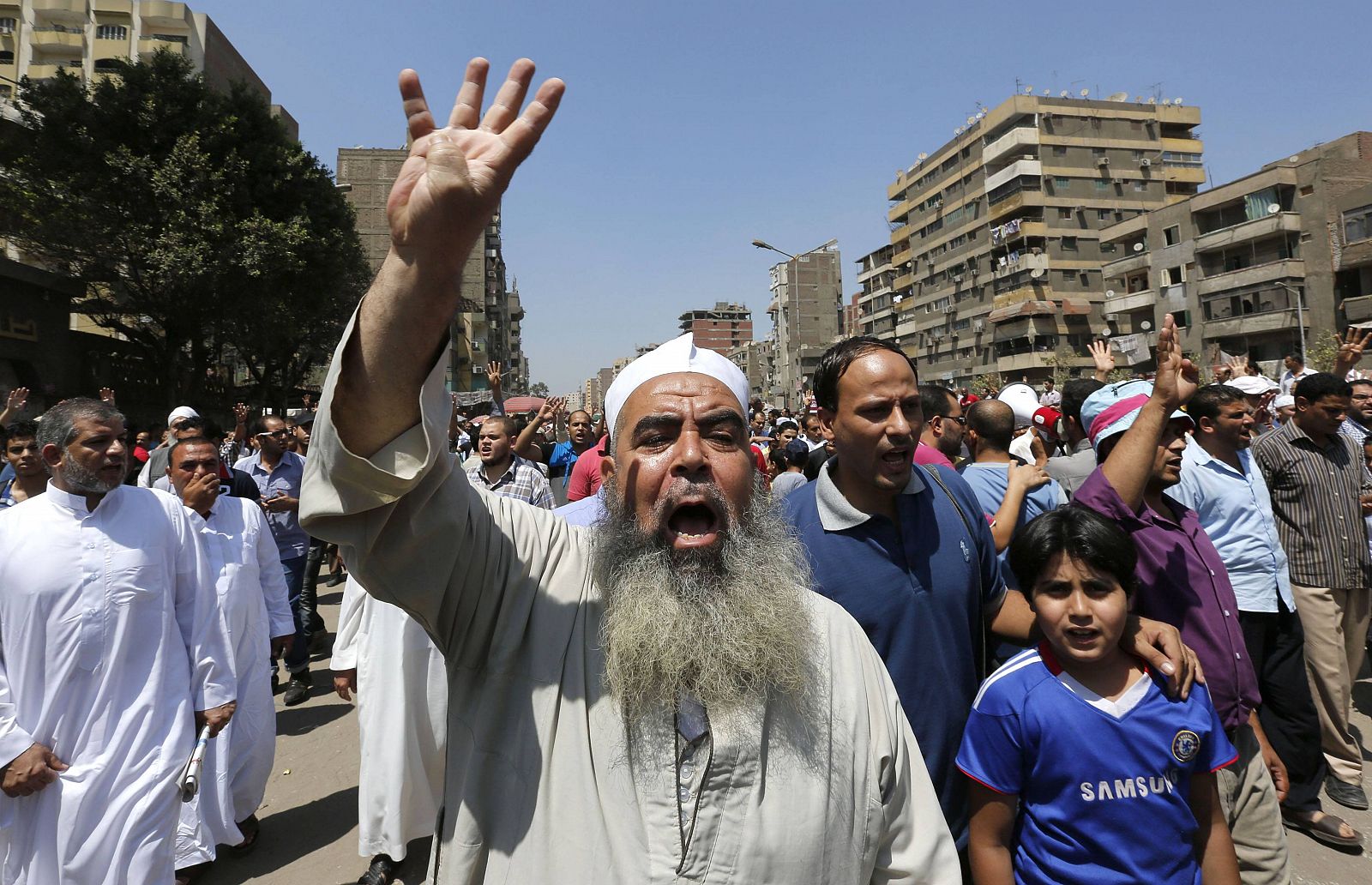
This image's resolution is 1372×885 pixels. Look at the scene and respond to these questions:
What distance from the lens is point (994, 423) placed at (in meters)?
3.72

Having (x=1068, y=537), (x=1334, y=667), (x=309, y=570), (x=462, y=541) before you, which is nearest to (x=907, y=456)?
(x=1068, y=537)

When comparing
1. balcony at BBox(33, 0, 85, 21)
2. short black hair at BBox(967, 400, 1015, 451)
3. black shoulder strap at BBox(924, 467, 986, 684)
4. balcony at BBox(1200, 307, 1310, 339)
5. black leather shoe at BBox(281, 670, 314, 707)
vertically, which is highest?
balcony at BBox(33, 0, 85, 21)

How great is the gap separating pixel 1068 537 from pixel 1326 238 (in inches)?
1750

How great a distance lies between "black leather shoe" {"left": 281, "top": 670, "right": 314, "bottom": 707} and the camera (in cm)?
626

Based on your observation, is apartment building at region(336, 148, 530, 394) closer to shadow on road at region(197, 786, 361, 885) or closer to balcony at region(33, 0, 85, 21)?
balcony at region(33, 0, 85, 21)

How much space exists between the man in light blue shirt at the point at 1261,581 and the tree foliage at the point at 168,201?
21754 millimetres

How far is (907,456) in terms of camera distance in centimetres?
226

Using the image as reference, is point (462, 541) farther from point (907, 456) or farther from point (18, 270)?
point (18, 270)

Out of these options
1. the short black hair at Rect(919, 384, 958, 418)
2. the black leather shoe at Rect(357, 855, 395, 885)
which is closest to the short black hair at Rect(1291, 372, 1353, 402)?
the short black hair at Rect(919, 384, 958, 418)

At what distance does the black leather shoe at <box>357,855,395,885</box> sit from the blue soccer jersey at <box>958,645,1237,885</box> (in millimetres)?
2974

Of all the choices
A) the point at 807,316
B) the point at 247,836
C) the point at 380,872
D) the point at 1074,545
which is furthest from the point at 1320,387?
the point at 807,316

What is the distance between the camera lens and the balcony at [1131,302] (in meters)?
45.5

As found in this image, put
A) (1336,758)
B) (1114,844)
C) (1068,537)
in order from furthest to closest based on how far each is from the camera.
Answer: (1336,758), (1068,537), (1114,844)

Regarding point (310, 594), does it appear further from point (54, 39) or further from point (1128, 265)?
point (54, 39)
